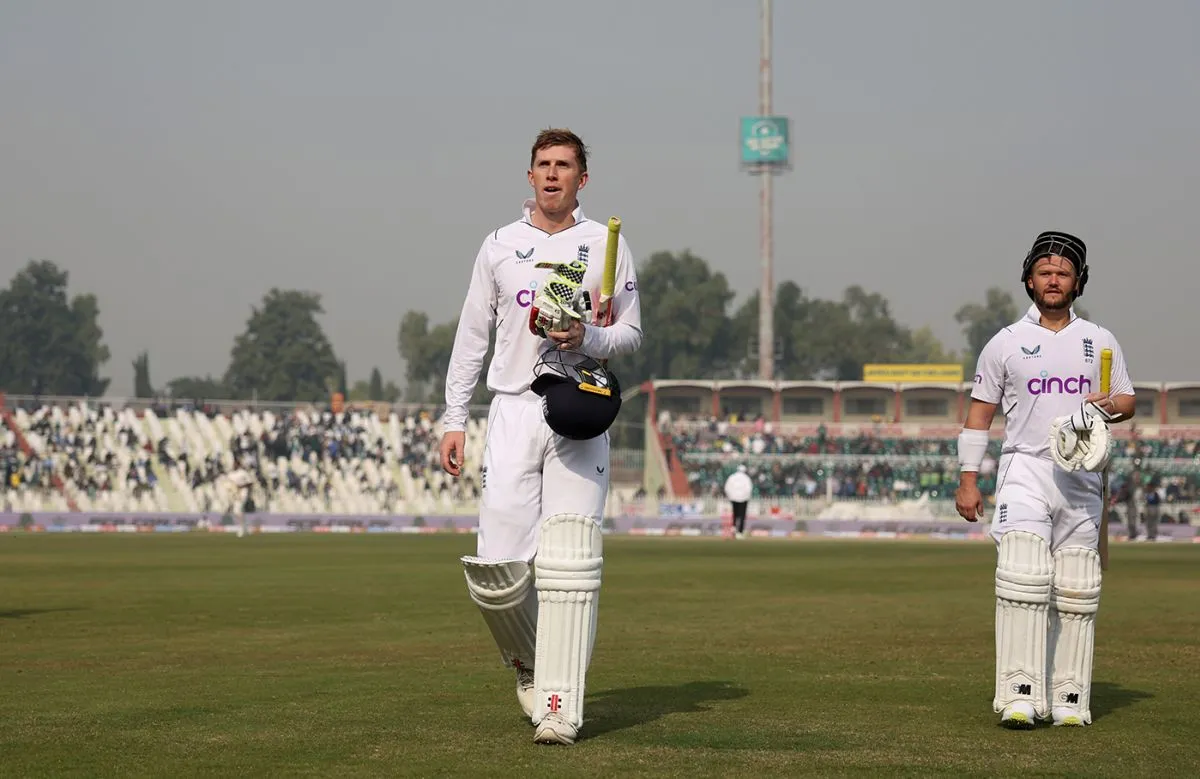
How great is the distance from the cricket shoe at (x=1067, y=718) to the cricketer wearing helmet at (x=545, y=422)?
282 centimetres

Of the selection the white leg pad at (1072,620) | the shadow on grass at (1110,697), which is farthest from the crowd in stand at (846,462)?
the white leg pad at (1072,620)

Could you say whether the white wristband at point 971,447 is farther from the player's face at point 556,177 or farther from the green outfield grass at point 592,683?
the player's face at point 556,177

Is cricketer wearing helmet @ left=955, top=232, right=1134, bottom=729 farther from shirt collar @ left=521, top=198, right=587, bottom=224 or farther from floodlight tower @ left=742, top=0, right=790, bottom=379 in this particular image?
floodlight tower @ left=742, top=0, right=790, bottom=379

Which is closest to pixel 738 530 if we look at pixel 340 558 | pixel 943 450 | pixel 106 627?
pixel 340 558

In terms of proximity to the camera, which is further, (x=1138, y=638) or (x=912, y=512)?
(x=912, y=512)

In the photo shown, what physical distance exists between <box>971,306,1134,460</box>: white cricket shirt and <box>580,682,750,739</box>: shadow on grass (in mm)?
2441

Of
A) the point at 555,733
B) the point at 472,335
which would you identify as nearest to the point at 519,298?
the point at 472,335

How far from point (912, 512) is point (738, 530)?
9.42 meters

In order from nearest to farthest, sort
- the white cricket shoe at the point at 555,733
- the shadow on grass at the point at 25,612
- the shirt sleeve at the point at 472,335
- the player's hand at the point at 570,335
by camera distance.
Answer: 1. the white cricket shoe at the point at 555,733
2. the player's hand at the point at 570,335
3. the shirt sleeve at the point at 472,335
4. the shadow on grass at the point at 25,612

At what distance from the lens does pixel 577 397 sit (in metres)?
8.52

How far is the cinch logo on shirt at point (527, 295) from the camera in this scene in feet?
29.7

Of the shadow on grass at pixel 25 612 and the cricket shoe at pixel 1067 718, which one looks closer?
the cricket shoe at pixel 1067 718

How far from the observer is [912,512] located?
2359 inches

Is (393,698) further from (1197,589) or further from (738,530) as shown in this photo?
(738,530)
